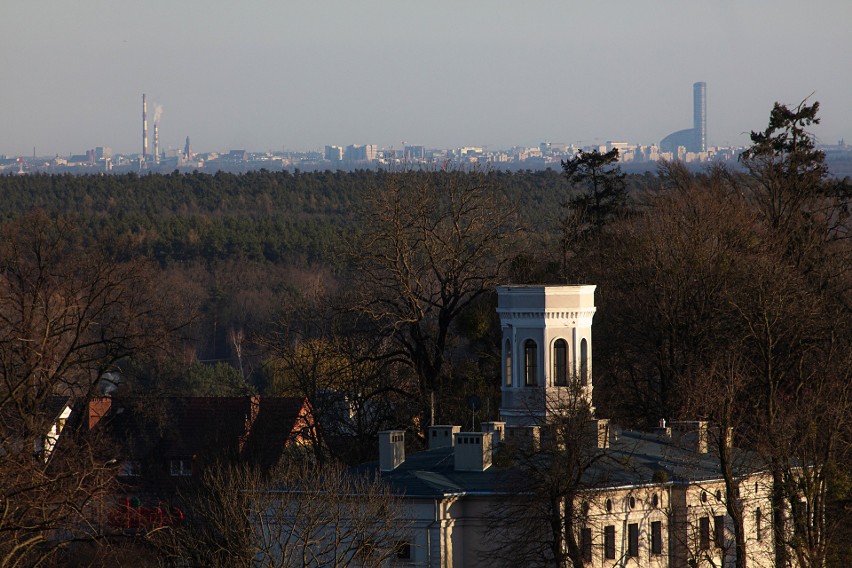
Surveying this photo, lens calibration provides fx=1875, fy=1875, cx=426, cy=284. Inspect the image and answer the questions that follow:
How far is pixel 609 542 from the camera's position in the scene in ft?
128

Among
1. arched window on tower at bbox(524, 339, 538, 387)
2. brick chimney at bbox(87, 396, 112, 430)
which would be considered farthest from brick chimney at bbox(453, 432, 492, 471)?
brick chimney at bbox(87, 396, 112, 430)

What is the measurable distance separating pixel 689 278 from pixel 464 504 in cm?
2018

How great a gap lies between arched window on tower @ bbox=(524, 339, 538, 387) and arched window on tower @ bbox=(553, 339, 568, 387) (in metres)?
0.48

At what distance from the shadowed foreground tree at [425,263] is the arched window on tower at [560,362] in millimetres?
9323

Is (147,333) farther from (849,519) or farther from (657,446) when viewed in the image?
(849,519)

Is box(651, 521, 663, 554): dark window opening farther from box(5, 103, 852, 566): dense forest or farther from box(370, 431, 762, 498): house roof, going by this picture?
box(5, 103, 852, 566): dense forest

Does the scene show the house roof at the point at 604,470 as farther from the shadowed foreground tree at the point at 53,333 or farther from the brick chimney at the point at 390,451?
the shadowed foreground tree at the point at 53,333

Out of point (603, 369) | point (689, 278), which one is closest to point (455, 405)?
point (603, 369)

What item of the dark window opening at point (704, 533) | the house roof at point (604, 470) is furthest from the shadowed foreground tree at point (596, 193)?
the dark window opening at point (704, 533)

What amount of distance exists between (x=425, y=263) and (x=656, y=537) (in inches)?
855

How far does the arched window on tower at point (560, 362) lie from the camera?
45.5 meters

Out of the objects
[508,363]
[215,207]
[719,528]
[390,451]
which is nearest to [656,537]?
[719,528]

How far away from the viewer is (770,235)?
204ft

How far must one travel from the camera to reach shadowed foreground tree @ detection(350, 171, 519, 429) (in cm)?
5734
